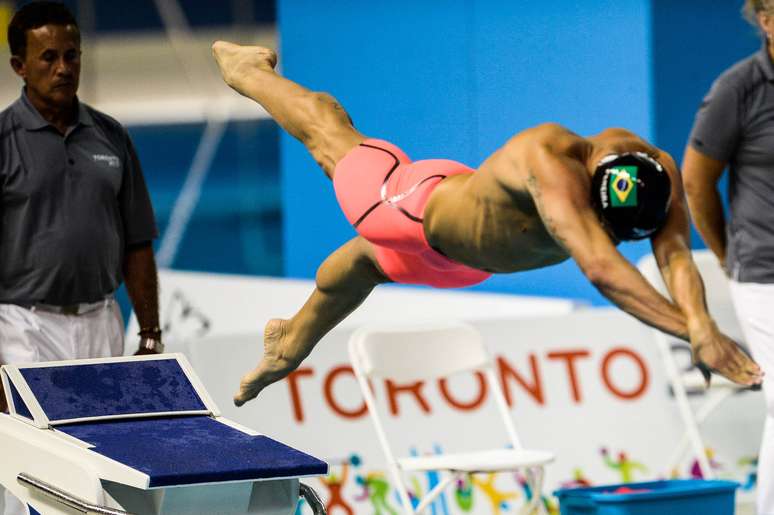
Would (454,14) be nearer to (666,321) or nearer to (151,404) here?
(151,404)

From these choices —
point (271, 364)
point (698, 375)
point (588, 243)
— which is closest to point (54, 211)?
point (271, 364)

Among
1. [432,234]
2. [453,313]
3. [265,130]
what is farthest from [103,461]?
[265,130]

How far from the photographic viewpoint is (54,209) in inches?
171

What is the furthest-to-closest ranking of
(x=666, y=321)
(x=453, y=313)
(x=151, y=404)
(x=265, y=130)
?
(x=265, y=130) < (x=453, y=313) < (x=151, y=404) < (x=666, y=321)

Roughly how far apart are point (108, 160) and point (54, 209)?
0.79 feet

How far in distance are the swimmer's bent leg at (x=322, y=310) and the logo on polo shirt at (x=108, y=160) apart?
2.33 ft

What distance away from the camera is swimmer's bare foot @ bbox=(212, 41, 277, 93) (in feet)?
13.9

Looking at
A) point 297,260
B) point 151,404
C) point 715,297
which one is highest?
point 151,404

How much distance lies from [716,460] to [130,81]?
1677cm

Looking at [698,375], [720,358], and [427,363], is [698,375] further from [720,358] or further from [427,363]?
[720,358]

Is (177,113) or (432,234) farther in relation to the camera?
(177,113)

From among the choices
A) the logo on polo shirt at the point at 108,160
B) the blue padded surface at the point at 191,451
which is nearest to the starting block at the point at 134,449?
the blue padded surface at the point at 191,451

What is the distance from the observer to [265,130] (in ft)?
66.4

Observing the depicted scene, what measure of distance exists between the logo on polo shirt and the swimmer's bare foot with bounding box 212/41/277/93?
0.47 metres
